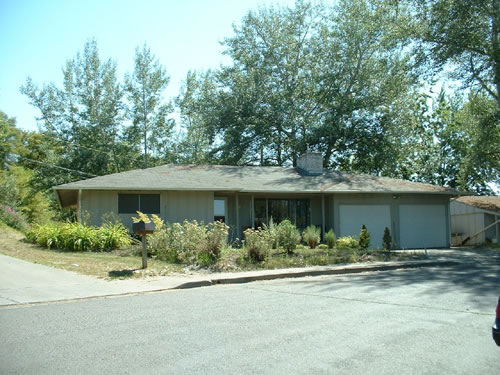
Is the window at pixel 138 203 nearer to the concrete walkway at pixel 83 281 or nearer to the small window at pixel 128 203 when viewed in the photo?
the small window at pixel 128 203

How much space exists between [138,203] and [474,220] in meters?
21.8

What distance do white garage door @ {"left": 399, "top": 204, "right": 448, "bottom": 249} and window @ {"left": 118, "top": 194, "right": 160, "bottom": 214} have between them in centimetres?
1177

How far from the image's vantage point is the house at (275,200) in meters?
19.4

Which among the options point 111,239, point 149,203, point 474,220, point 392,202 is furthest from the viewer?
point 474,220

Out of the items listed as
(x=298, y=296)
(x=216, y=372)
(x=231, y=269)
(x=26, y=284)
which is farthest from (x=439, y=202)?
(x=216, y=372)

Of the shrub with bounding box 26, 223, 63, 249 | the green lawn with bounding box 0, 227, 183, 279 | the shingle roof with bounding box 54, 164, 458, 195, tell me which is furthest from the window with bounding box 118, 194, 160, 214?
the green lawn with bounding box 0, 227, 183, 279

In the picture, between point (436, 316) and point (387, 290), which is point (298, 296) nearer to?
point (387, 290)

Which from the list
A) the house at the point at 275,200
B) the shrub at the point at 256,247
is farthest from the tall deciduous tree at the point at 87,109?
the shrub at the point at 256,247

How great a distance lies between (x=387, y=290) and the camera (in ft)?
31.0

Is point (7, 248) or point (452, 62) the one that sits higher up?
point (452, 62)

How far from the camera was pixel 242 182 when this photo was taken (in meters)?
21.2

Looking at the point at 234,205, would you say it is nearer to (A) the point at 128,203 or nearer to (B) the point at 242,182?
(B) the point at 242,182

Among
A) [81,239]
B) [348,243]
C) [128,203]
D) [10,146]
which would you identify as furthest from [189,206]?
[10,146]

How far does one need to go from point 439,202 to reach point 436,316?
17.3 m
